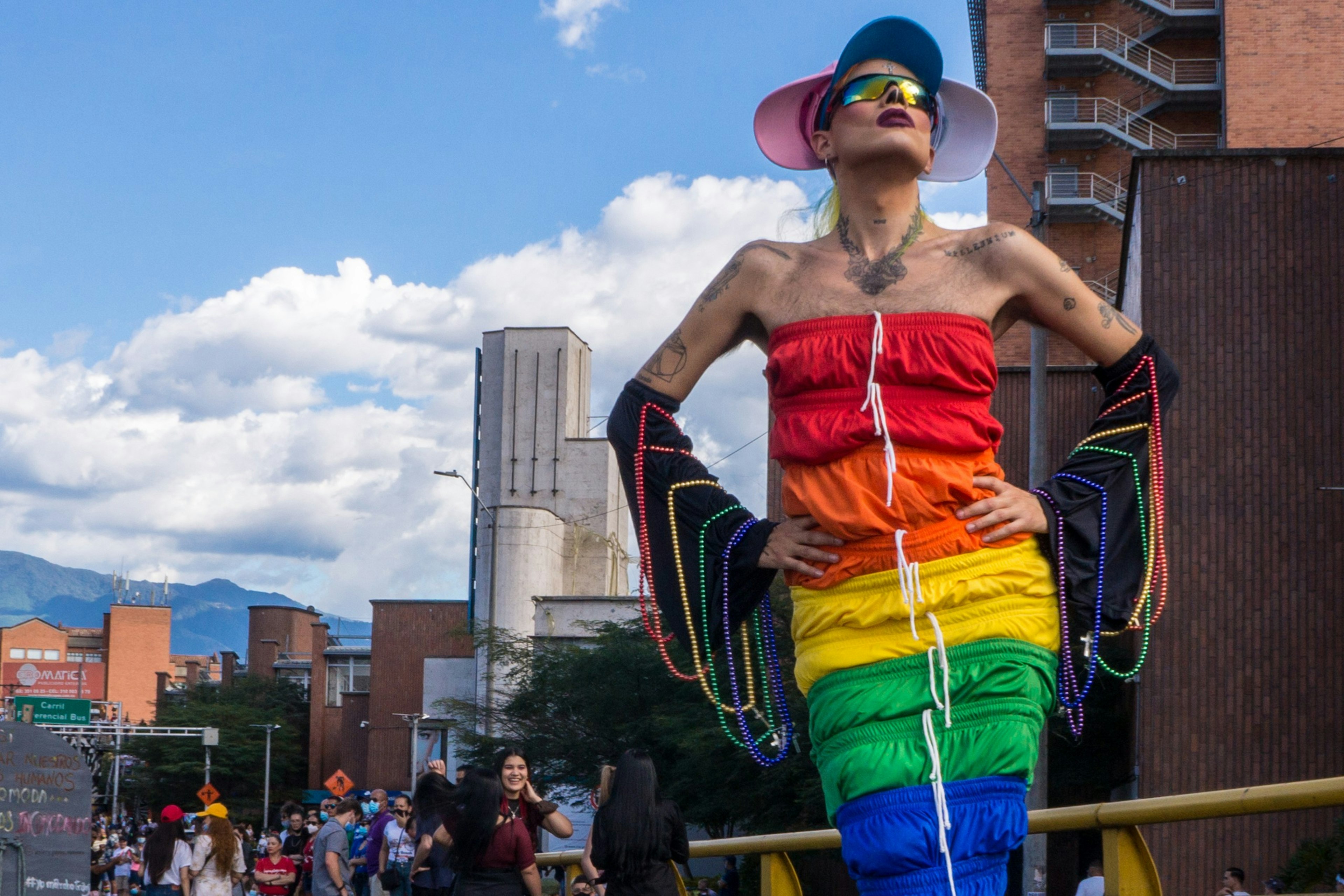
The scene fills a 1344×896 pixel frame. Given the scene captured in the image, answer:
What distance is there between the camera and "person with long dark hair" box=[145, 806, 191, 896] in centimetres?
1170

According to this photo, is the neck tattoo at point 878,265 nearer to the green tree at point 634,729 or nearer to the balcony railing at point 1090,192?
the green tree at point 634,729

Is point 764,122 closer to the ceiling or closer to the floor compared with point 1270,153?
closer to the floor

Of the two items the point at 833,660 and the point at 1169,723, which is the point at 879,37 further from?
the point at 1169,723

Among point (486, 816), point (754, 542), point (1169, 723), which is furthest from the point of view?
point (1169, 723)

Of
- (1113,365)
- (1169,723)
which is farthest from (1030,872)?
(1113,365)

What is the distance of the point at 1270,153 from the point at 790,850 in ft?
72.5

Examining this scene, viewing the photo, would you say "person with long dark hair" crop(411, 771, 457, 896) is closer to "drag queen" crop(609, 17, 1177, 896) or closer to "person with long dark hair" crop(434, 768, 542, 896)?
"person with long dark hair" crop(434, 768, 542, 896)

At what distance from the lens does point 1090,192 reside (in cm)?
4428

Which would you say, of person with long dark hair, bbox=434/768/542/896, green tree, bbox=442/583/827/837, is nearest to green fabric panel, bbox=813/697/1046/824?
person with long dark hair, bbox=434/768/542/896

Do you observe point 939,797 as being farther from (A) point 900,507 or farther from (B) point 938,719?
(A) point 900,507

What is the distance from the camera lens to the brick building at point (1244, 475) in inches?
918

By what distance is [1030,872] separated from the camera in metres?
15.5

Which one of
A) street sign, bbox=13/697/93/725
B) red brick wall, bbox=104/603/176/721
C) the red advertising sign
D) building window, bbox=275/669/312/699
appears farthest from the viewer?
red brick wall, bbox=104/603/176/721

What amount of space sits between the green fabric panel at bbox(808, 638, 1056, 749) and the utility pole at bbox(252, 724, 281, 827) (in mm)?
56613
